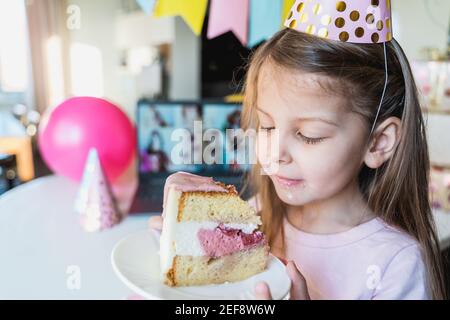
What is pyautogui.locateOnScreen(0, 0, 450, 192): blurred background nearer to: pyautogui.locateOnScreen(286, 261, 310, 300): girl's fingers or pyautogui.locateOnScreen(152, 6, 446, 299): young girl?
pyautogui.locateOnScreen(152, 6, 446, 299): young girl

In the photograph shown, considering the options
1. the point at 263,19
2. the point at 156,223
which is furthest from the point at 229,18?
the point at 156,223

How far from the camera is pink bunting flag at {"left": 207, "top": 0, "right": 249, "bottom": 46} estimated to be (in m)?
0.51

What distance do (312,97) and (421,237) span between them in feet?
0.68

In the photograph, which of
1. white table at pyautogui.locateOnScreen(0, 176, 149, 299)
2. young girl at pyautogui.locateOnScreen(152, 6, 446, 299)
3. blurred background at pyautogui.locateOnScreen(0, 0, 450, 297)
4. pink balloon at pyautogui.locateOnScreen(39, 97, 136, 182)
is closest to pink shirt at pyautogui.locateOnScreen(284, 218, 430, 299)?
young girl at pyautogui.locateOnScreen(152, 6, 446, 299)

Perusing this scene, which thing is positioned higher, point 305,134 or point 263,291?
point 305,134

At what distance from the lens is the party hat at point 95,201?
1.85 ft

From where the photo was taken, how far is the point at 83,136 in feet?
2.05

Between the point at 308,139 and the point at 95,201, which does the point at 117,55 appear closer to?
the point at 95,201

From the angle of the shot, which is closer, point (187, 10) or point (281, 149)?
point (281, 149)

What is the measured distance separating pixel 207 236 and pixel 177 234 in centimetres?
3

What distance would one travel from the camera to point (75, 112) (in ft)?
2.02

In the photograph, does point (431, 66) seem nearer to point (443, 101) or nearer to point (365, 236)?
point (443, 101)

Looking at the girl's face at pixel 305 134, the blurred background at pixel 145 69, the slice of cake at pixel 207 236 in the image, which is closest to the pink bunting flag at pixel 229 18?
the blurred background at pixel 145 69
